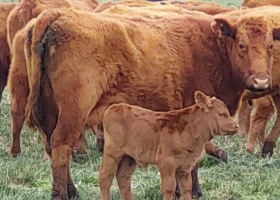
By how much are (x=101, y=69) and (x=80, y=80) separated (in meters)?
0.27

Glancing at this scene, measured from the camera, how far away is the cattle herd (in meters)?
6.71

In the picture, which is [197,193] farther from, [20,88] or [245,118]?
[245,118]

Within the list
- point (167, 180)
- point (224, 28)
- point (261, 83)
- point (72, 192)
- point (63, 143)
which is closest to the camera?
point (167, 180)

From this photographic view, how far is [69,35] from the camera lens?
23.4 feet

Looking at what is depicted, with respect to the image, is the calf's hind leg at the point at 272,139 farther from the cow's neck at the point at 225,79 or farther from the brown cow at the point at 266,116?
the cow's neck at the point at 225,79

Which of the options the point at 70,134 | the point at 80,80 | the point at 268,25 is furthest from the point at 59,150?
the point at 268,25

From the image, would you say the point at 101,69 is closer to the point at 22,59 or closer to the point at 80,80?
the point at 80,80

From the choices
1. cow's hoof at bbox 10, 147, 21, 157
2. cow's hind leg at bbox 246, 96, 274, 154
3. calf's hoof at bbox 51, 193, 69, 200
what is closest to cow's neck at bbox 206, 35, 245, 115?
calf's hoof at bbox 51, 193, 69, 200

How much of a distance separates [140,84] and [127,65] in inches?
8.8

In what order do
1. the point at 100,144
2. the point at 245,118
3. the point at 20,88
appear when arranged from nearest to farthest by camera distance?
the point at 20,88, the point at 100,144, the point at 245,118

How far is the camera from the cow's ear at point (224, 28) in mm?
7895

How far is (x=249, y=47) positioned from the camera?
7.76 m

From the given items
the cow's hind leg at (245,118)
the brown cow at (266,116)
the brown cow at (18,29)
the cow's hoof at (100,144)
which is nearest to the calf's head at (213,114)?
the brown cow at (18,29)

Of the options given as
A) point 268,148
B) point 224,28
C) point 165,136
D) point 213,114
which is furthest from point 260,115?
point 165,136
